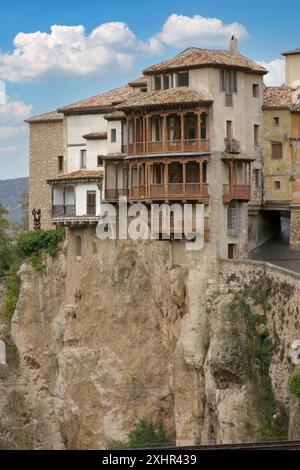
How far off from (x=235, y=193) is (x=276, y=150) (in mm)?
4967

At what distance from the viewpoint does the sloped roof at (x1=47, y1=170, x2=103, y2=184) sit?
81.0m

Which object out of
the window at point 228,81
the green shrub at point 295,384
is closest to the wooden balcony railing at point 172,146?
the window at point 228,81

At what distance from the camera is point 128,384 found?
77188 mm

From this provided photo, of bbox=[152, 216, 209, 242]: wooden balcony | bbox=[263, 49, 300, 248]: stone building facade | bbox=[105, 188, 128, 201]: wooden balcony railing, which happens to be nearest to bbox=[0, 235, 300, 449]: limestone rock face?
bbox=[152, 216, 209, 242]: wooden balcony

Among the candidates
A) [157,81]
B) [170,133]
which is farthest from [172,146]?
[157,81]

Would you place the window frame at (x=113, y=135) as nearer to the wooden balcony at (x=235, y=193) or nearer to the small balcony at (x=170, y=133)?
the small balcony at (x=170, y=133)

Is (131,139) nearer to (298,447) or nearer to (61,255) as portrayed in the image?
(61,255)

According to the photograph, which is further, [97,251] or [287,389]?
[97,251]

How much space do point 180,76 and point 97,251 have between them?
11.1 meters

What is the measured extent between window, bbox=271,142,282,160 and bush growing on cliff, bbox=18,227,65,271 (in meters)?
14.9

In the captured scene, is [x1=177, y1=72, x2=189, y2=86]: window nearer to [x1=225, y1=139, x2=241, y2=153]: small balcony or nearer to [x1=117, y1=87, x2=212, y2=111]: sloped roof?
[x1=117, y1=87, x2=212, y2=111]: sloped roof

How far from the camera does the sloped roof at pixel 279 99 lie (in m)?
77.2
